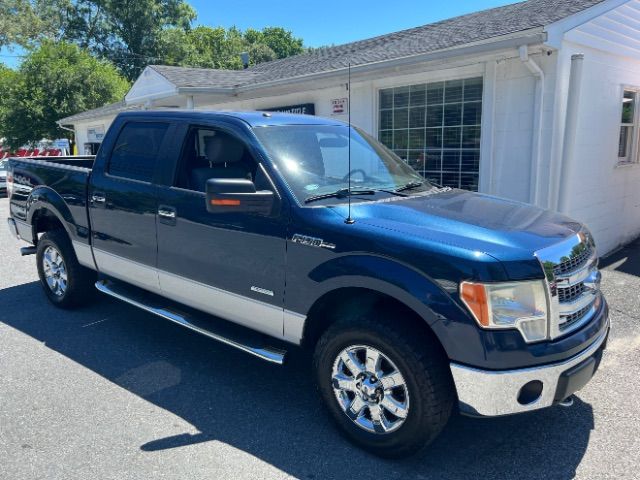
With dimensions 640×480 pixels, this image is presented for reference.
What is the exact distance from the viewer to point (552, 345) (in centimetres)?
261

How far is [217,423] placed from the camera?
332cm

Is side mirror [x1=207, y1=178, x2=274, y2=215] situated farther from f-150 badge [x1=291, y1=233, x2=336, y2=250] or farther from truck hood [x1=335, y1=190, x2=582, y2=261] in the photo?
truck hood [x1=335, y1=190, x2=582, y2=261]

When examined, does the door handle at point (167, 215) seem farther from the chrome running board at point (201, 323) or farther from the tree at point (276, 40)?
the tree at point (276, 40)

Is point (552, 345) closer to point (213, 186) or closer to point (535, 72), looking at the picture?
point (213, 186)

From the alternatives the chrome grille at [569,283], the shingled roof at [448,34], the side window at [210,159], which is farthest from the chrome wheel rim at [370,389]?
the shingled roof at [448,34]

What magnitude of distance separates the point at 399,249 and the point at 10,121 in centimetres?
2581

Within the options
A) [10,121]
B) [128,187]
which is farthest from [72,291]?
[10,121]

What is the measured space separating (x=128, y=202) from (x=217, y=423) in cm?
199

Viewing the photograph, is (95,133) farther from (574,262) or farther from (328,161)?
(574,262)

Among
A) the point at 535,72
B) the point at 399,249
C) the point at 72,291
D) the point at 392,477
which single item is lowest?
the point at 392,477

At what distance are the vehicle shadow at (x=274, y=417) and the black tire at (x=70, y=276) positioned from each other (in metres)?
0.39

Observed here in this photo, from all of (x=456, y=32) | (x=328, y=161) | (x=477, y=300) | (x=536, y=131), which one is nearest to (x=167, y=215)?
(x=328, y=161)

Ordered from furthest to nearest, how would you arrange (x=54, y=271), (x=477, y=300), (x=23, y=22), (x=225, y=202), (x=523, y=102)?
(x=23, y=22) → (x=523, y=102) → (x=54, y=271) → (x=225, y=202) → (x=477, y=300)

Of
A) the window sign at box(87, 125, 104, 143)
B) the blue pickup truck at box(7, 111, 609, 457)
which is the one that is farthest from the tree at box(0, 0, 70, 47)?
the blue pickup truck at box(7, 111, 609, 457)
